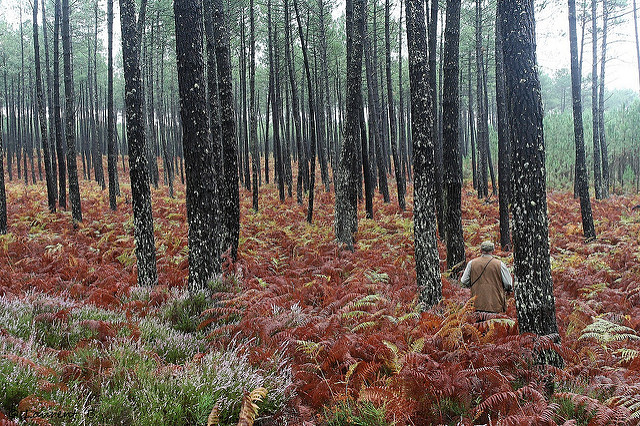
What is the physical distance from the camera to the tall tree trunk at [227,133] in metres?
9.51

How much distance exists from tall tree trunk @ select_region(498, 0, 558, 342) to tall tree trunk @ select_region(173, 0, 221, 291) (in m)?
5.15

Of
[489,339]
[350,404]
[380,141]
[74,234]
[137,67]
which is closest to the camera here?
[350,404]

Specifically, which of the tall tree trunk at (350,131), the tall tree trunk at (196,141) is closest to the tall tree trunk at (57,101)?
the tall tree trunk at (196,141)

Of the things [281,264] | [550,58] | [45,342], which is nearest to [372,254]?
[281,264]

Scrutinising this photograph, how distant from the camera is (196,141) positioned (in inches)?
282

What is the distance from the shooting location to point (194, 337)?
5312 millimetres

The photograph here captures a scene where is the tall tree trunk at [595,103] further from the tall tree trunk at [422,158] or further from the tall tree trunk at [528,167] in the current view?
the tall tree trunk at [528,167]

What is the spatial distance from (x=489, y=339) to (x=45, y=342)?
5.62m

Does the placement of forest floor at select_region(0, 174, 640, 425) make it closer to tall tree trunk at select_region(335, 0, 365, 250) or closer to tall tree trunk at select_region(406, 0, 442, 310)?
tall tree trunk at select_region(406, 0, 442, 310)

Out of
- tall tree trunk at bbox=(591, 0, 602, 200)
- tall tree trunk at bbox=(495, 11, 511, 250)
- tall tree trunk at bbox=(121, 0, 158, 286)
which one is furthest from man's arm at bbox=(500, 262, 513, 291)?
tall tree trunk at bbox=(591, 0, 602, 200)

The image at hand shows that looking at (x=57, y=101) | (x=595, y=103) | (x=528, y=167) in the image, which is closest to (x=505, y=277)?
(x=528, y=167)

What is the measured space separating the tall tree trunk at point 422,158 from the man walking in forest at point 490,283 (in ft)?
2.41

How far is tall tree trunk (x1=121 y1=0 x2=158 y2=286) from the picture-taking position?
788 centimetres

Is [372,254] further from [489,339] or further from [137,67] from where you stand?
[137,67]
